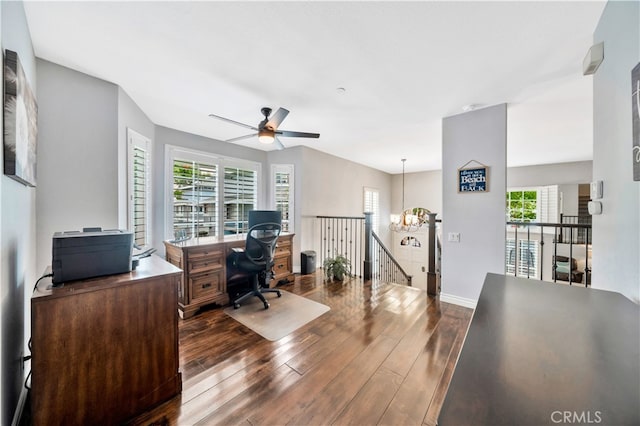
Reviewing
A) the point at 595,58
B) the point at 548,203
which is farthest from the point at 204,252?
the point at 548,203

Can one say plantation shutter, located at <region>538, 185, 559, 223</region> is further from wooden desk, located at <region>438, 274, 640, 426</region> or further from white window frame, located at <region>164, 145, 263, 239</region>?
white window frame, located at <region>164, 145, 263, 239</region>

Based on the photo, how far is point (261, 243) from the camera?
299 cm

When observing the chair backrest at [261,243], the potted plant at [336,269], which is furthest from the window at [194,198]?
the potted plant at [336,269]

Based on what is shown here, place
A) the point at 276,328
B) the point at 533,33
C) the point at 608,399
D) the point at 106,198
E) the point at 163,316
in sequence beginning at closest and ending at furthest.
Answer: the point at 608,399
the point at 163,316
the point at 533,33
the point at 106,198
the point at 276,328

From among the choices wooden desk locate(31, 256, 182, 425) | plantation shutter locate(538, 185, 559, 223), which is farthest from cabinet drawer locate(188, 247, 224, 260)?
plantation shutter locate(538, 185, 559, 223)

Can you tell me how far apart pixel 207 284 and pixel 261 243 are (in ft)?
2.67

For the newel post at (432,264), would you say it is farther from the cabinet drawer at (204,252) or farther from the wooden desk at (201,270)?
the cabinet drawer at (204,252)

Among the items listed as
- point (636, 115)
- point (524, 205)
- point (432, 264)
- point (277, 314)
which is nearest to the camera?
point (636, 115)

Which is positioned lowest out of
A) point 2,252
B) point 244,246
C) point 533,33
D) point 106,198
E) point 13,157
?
Answer: point 244,246

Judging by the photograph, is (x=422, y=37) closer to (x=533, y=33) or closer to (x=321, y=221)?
(x=533, y=33)

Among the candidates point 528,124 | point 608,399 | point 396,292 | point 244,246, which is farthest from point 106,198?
point 528,124

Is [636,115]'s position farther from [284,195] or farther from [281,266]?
[284,195]

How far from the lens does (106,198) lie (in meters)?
2.31

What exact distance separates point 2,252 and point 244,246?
216cm
